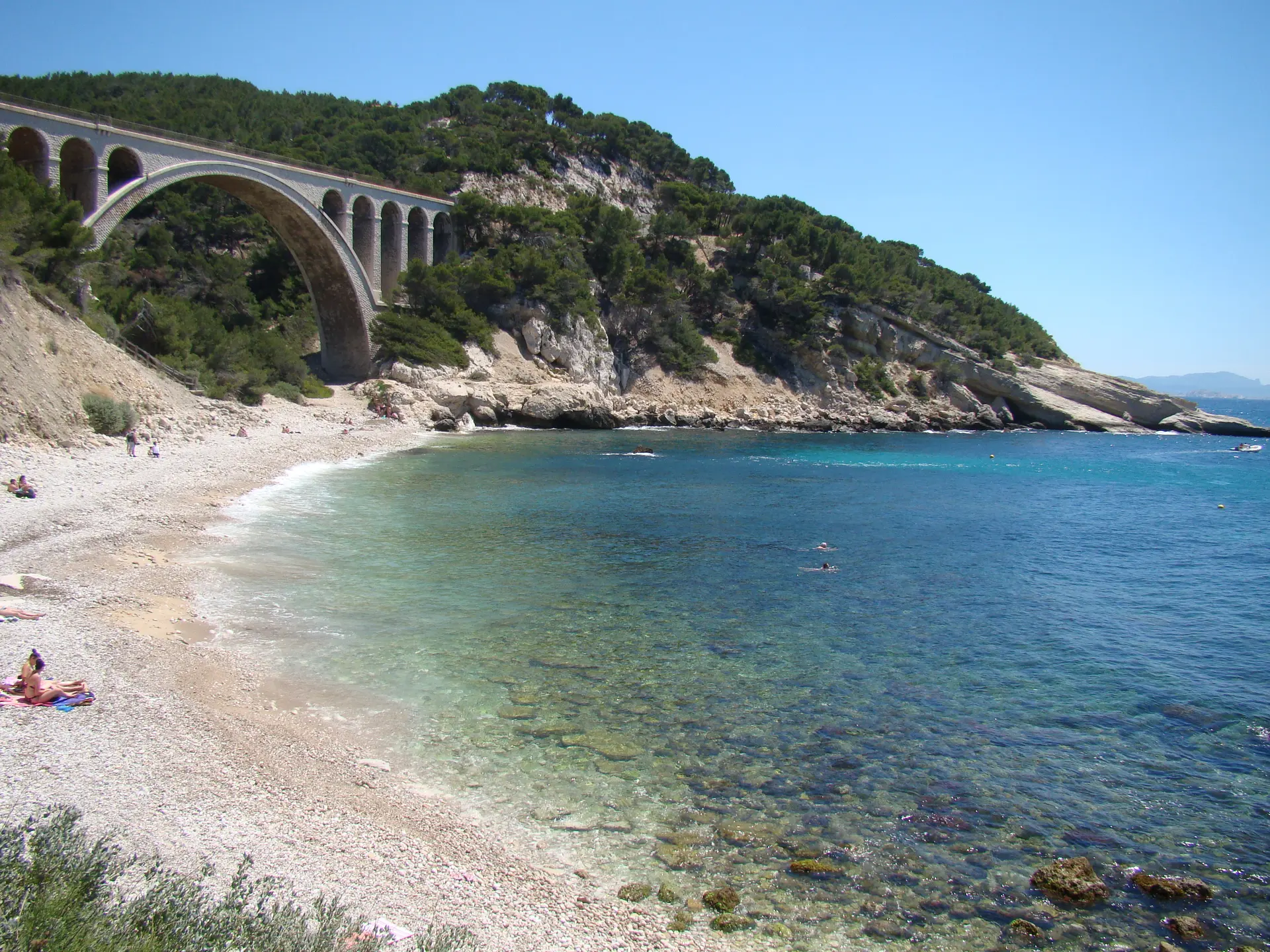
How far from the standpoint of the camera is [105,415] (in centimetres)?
2352

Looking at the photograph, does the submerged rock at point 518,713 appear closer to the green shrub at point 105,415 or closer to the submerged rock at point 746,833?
the submerged rock at point 746,833

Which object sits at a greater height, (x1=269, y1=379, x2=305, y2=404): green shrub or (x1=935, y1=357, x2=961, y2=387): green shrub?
(x1=935, y1=357, x2=961, y2=387): green shrub

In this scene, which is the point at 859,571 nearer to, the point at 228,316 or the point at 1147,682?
the point at 1147,682

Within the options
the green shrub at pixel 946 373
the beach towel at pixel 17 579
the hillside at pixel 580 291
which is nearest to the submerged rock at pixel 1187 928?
the beach towel at pixel 17 579

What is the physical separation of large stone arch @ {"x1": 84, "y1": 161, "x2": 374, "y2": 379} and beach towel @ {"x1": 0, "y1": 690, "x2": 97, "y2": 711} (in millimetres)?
34506

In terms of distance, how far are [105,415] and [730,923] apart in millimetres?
23876

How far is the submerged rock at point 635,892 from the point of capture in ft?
20.8

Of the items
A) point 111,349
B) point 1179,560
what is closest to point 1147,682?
point 1179,560

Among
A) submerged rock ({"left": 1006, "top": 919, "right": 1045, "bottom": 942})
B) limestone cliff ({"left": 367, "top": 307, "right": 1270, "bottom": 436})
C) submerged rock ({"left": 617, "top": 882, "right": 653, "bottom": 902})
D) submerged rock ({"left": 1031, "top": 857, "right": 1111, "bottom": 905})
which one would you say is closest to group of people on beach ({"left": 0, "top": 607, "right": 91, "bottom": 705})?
submerged rock ({"left": 617, "top": 882, "right": 653, "bottom": 902})

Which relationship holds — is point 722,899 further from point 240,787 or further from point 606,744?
point 240,787

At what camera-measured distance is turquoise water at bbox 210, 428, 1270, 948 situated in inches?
280

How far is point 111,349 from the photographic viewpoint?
2748 centimetres

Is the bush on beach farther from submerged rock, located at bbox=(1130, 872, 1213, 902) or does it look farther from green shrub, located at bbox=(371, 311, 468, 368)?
green shrub, located at bbox=(371, 311, 468, 368)

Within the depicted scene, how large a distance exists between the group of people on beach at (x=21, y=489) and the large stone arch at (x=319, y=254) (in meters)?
24.3
